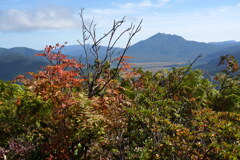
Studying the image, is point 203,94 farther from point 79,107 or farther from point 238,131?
point 79,107

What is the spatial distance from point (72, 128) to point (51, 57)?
2.10m

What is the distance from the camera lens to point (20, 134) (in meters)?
5.55

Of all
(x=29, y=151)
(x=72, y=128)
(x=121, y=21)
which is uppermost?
(x=121, y=21)

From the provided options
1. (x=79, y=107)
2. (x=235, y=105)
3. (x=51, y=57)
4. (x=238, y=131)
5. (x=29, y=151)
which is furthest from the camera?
(x=235, y=105)

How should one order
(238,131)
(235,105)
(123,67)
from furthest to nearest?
(235,105) < (123,67) < (238,131)

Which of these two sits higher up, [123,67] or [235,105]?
[123,67]

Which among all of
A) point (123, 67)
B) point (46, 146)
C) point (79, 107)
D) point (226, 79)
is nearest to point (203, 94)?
point (123, 67)

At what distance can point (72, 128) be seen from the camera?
4594mm

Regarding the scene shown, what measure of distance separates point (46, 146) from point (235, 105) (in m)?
7.27

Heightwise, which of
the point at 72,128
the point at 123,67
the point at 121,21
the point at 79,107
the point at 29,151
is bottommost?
the point at 29,151

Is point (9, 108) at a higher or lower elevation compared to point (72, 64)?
lower

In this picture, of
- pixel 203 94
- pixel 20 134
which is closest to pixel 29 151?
pixel 20 134

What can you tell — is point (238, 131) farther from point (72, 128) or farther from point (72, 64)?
point (72, 64)

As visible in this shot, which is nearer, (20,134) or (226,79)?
(20,134)
